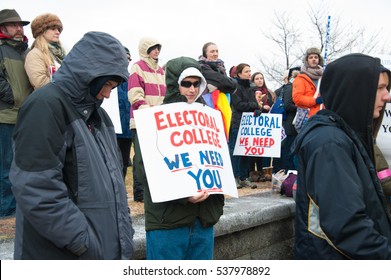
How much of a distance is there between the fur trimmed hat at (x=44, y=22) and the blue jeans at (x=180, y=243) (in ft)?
9.15

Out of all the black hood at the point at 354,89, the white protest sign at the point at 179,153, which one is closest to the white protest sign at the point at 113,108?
the white protest sign at the point at 179,153

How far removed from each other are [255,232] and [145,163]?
2356 mm

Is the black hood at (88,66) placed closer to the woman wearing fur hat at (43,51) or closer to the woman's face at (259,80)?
the woman wearing fur hat at (43,51)

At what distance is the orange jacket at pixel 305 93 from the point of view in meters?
7.29

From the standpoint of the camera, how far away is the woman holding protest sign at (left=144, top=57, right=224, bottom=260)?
350 centimetres

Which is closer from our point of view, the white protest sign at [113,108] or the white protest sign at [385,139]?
the white protest sign at [385,139]

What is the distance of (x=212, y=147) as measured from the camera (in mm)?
3693

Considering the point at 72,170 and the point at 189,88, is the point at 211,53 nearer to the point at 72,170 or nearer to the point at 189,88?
the point at 189,88

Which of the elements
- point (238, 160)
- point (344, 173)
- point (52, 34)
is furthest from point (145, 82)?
point (344, 173)

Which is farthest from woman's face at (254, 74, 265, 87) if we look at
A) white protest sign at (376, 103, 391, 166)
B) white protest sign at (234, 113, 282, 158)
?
white protest sign at (376, 103, 391, 166)

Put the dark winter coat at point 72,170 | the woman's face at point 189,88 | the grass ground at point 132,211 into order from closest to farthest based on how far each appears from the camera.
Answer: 1. the dark winter coat at point 72,170
2. the woman's face at point 189,88
3. the grass ground at point 132,211

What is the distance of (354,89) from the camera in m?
2.70
